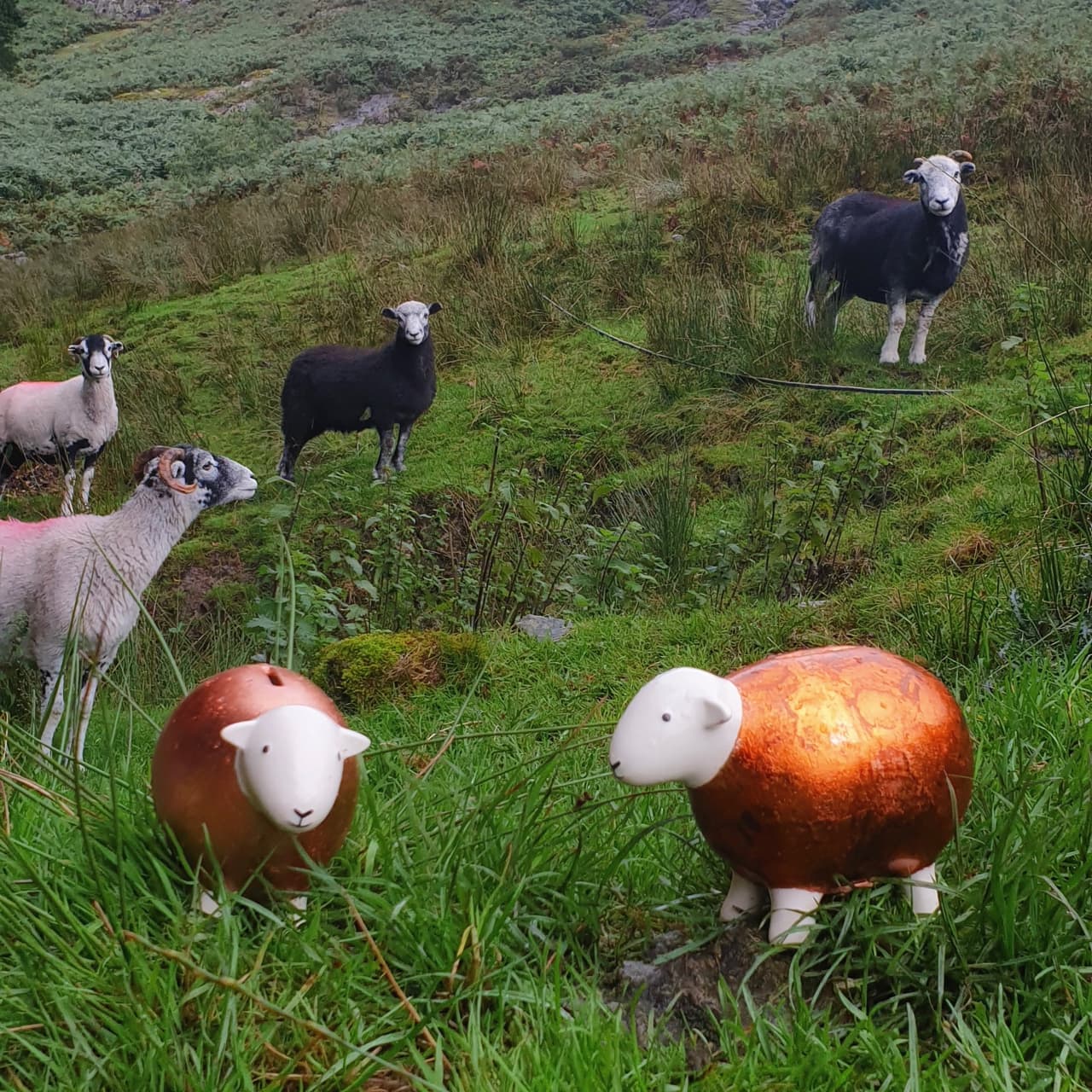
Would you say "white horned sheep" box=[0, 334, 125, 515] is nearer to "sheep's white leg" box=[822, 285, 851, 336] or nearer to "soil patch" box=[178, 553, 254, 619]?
"soil patch" box=[178, 553, 254, 619]

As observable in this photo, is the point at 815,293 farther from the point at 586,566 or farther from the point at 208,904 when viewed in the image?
the point at 208,904

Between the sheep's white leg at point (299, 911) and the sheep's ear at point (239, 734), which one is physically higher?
the sheep's ear at point (239, 734)

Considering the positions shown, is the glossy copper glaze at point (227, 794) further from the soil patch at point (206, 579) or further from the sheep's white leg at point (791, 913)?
the soil patch at point (206, 579)

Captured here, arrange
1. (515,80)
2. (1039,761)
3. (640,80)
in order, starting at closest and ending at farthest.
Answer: (1039,761), (640,80), (515,80)

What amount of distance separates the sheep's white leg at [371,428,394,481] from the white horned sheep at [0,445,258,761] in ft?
8.80

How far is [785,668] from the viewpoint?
1835 mm

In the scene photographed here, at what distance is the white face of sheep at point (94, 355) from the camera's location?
6.62m

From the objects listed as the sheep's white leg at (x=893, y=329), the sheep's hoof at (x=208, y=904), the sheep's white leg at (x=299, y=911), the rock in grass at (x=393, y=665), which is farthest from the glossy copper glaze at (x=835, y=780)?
the sheep's white leg at (x=893, y=329)

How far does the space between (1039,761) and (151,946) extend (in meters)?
1.85

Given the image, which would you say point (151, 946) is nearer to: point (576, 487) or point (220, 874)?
point (220, 874)

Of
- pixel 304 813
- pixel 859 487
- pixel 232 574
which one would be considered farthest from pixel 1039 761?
pixel 232 574

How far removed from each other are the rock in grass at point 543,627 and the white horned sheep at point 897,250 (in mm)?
3262

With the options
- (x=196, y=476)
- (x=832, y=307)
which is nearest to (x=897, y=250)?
(x=832, y=307)

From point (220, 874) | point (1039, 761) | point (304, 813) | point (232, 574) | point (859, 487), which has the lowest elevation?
point (232, 574)
